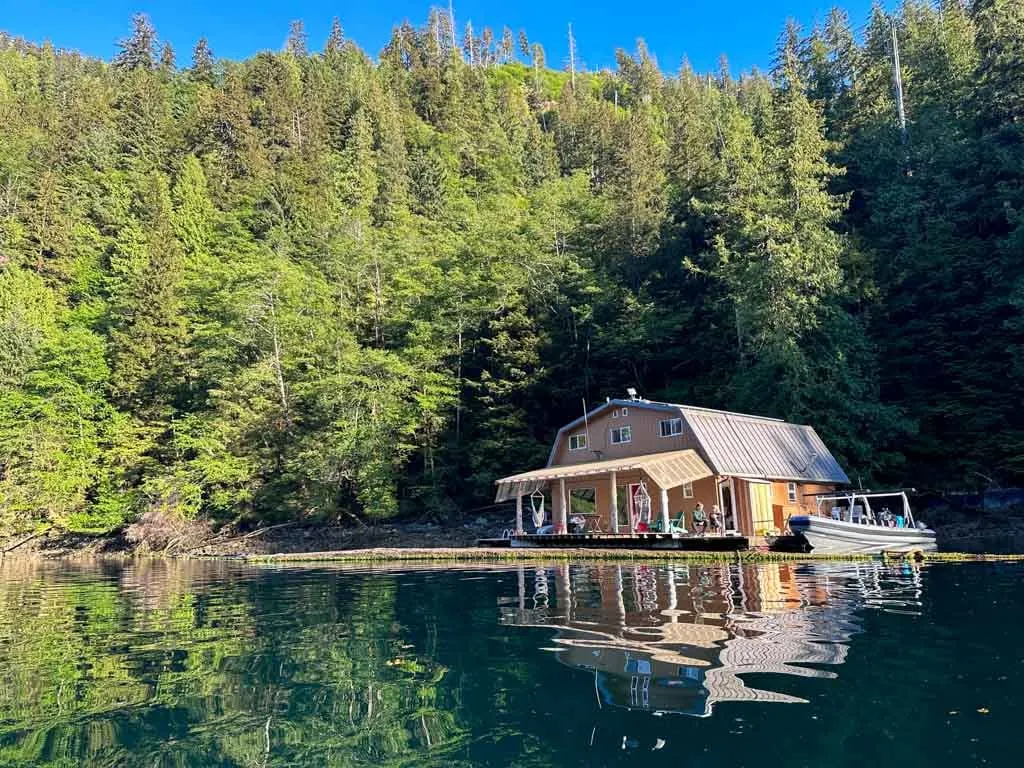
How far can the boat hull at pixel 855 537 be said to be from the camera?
20375 mm

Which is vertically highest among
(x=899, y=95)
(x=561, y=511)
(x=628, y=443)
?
(x=899, y=95)

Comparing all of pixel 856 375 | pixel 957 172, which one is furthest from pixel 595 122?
pixel 856 375

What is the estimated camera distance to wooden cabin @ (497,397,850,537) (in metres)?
24.3

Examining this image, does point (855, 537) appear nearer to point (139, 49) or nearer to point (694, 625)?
point (694, 625)

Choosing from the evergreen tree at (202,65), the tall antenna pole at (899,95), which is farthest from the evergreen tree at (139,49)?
the tall antenna pole at (899,95)

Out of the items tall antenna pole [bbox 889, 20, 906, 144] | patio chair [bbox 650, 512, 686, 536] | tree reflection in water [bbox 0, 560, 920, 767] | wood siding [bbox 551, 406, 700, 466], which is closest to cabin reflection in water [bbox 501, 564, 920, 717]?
tree reflection in water [bbox 0, 560, 920, 767]

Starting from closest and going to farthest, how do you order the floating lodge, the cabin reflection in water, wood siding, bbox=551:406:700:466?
1. the cabin reflection in water
2. the floating lodge
3. wood siding, bbox=551:406:700:466

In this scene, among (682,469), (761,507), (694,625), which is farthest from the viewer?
(761,507)

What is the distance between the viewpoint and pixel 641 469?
23766 mm

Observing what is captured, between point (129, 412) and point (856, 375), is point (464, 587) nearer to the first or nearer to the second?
point (856, 375)

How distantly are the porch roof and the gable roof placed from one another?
0.75m

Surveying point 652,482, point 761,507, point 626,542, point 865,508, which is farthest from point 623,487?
point 865,508

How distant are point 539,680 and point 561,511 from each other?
2167 centimetres

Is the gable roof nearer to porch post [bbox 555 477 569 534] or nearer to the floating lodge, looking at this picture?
the floating lodge
